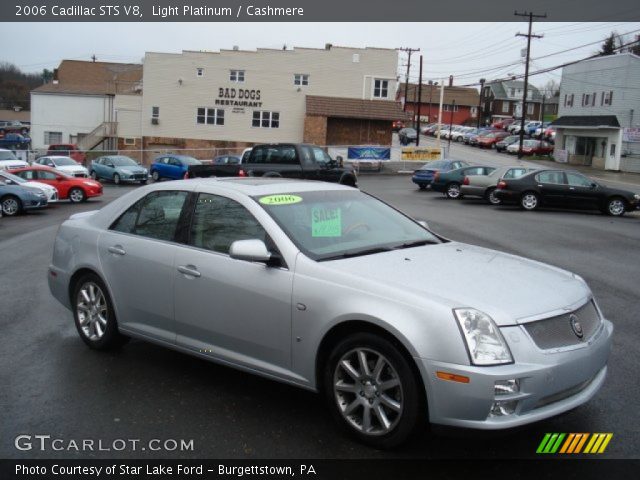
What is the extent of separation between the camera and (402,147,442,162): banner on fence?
150 feet

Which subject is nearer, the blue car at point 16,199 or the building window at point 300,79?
the blue car at point 16,199

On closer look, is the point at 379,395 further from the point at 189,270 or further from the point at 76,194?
the point at 76,194

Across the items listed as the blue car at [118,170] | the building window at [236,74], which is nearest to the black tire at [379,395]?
the blue car at [118,170]

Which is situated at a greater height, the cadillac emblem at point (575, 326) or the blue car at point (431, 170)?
the cadillac emblem at point (575, 326)

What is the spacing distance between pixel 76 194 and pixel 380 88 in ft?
112

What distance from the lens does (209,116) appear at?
182ft

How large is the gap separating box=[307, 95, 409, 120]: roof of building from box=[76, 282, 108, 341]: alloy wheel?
4715 centimetres

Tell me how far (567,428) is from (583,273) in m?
6.85

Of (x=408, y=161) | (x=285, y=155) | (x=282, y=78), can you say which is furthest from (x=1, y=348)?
(x=282, y=78)

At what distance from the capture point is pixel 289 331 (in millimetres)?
4578

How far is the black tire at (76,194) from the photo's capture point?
1014 inches

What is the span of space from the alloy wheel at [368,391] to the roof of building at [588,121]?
50120 mm

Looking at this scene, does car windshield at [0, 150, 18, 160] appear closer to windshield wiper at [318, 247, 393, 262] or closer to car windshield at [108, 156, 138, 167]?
car windshield at [108, 156, 138, 167]

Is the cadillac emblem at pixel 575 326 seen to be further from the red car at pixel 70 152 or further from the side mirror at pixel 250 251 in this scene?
the red car at pixel 70 152
